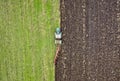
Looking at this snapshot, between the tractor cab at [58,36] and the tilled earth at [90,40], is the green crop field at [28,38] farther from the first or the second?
the tilled earth at [90,40]

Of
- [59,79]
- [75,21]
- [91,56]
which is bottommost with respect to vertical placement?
[59,79]

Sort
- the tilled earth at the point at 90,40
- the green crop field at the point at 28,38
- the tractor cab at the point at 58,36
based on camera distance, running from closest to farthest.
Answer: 1. the tilled earth at the point at 90,40
2. the tractor cab at the point at 58,36
3. the green crop field at the point at 28,38

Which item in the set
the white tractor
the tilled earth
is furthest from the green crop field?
the tilled earth

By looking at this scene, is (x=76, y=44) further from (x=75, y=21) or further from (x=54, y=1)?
(x=54, y=1)

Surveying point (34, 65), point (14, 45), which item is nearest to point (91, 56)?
point (34, 65)

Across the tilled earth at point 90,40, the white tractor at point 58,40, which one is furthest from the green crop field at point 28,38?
the tilled earth at point 90,40

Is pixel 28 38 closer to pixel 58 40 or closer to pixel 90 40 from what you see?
pixel 58 40
